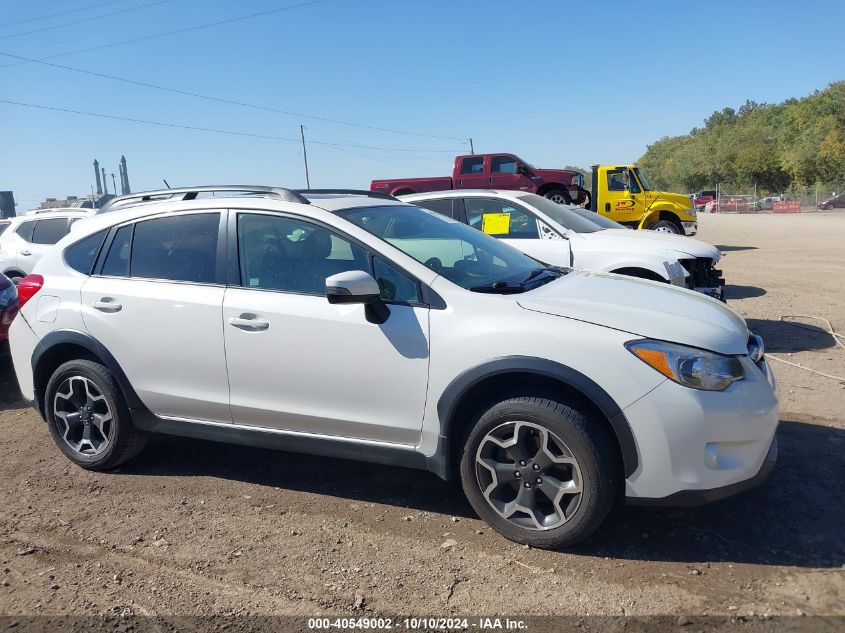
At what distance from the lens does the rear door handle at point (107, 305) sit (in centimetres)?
434

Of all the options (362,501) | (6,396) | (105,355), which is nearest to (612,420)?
(362,501)

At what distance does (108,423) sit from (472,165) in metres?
17.2

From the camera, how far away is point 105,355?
4383 millimetres

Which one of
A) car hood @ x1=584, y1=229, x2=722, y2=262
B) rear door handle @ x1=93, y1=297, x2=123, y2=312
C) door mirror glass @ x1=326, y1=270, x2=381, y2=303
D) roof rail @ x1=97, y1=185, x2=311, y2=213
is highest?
roof rail @ x1=97, y1=185, x2=311, y2=213

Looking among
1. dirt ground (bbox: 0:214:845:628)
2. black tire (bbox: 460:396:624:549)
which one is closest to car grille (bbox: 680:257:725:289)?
dirt ground (bbox: 0:214:845:628)

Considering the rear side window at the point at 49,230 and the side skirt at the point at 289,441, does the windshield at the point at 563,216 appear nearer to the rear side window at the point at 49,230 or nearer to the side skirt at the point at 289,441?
the side skirt at the point at 289,441

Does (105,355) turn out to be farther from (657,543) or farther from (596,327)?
(657,543)

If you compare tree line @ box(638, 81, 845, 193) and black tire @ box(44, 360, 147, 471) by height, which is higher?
tree line @ box(638, 81, 845, 193)

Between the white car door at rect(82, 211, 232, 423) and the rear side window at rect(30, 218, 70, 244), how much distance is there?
8748 mm

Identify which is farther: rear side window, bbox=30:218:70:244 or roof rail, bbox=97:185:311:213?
rear side window, bbox=30:218:70:244

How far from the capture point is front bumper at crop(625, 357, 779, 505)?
3.14 m

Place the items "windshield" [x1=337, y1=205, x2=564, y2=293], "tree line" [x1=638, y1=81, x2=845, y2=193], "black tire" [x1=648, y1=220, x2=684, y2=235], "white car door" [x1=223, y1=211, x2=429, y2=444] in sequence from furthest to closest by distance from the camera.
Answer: "tree line" [x1=638, y1=81, x2=845, y2=193] → "black tire" [x1=648, y1=220, x2=684, y2=235] → "windshield" [x1=337, y1=205, x2=564, y2=293] → "white car door" [x1=223, y1=211, x2=429, y2=444]

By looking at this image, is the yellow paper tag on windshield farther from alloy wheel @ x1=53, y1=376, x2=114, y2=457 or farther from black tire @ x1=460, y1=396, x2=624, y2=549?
black tire @ x1=460, y1=396, x2=624, y2=549

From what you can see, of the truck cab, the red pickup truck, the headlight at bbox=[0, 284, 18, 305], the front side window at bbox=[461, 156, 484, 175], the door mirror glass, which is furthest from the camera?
the front side window at bbox=[461, 156, 484, 175]
